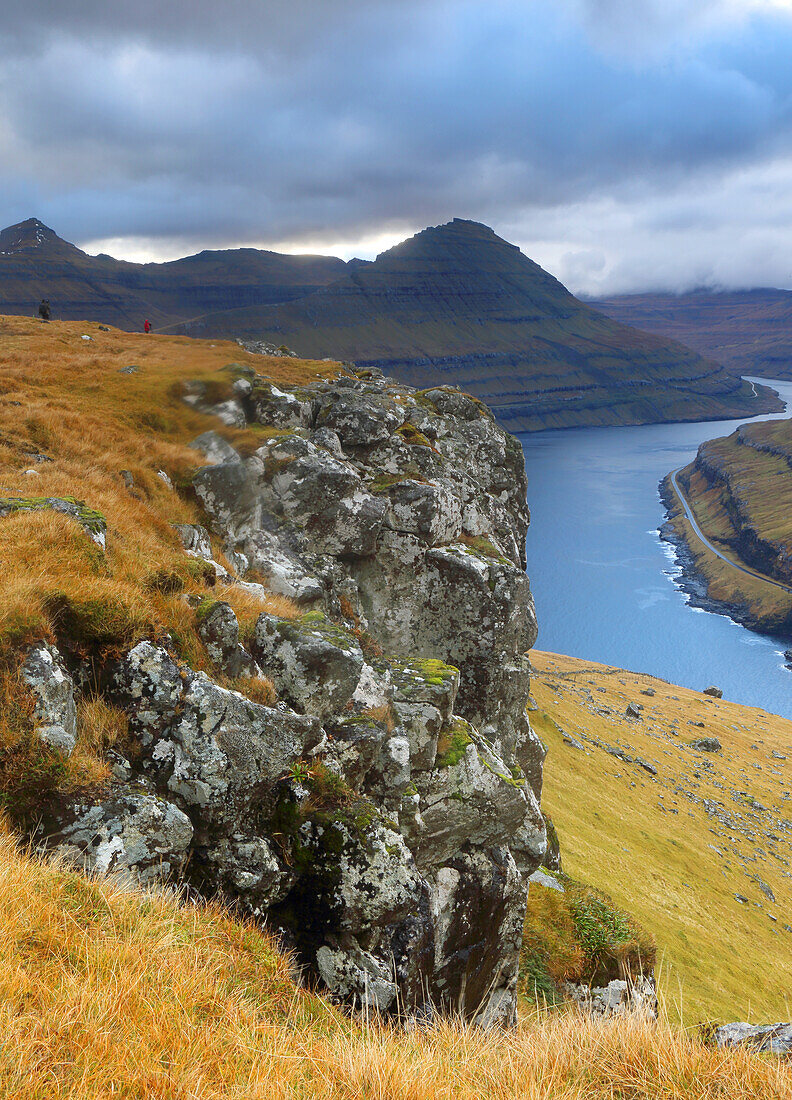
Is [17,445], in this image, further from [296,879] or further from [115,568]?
[296,879]

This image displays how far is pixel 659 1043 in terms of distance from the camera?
230 inches

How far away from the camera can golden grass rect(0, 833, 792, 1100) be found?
4.57 metres

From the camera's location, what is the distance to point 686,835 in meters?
49.1

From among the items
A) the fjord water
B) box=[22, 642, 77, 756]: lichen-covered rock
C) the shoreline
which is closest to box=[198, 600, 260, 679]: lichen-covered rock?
box=[22, 642, 77, 756]: lichen-covered rock

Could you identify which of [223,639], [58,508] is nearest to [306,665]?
[223,639]

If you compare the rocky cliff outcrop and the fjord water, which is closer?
the rocky cliff outcrop

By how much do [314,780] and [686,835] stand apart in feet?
167

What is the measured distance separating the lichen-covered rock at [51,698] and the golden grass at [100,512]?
0.50 ft

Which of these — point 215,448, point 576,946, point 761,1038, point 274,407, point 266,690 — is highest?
point 274,407

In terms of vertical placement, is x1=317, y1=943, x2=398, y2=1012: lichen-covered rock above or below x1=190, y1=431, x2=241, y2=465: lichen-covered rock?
below

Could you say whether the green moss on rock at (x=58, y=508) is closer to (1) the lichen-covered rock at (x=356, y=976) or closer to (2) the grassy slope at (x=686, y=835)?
(1) the lichen-covered rock at (x=356, y=976)

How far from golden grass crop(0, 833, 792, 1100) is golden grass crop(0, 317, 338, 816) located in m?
2.05

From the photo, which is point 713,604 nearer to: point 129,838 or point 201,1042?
point 129,838

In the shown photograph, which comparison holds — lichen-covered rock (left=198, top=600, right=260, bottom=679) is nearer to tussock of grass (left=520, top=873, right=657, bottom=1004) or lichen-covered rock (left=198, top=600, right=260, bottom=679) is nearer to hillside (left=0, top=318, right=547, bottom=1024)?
hillside (left=0, top=318, right=547, bottom=1024)
